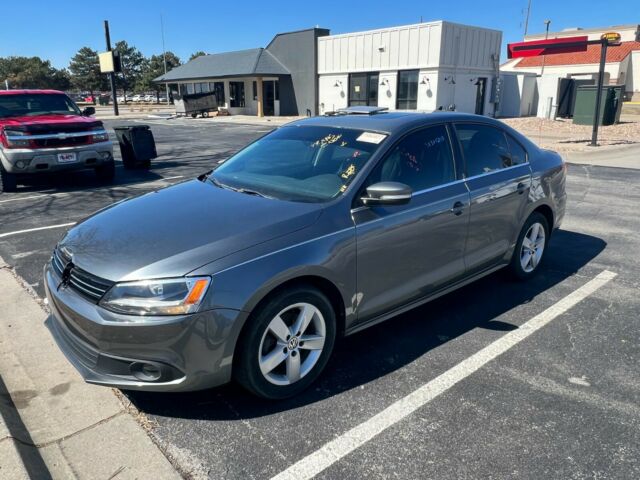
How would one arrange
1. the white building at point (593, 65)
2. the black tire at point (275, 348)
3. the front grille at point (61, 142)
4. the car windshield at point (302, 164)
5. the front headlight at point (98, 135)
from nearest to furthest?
the black tire at point (275, 348) < the car windshield at point (302, 164) < the front grille at point (61, 142) < the front headlight at point (98, 135) < the white building at point (593, 65)

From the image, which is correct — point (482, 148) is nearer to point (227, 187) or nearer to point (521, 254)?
point (521, 254)

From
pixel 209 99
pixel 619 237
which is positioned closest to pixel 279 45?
pixel 209 99

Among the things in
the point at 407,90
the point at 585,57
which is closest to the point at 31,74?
the point at 407,90

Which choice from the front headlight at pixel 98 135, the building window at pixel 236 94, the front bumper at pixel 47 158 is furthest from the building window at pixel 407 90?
the front bumper at pixel 47 158

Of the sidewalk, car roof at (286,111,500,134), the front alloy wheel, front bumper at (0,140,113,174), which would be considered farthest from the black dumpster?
the front alloy wheel

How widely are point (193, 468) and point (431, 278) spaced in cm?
209

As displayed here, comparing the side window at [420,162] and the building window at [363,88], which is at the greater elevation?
the building window at [363,88]

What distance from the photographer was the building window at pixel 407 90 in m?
28.5

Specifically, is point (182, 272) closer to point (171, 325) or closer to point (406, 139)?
point (171, 325)

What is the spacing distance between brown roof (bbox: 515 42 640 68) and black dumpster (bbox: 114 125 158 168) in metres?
46.9

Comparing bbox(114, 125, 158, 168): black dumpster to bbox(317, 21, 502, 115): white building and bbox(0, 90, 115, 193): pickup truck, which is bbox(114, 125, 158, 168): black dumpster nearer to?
bbox(0, 90, 115, 193): pickup truck

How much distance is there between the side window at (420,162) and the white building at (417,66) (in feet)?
80.5

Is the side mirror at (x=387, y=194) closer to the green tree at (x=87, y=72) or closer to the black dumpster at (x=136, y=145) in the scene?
the black dumpster at (x=136, y=145)

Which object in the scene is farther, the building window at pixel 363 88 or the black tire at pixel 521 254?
the building window at pixel 363 88
